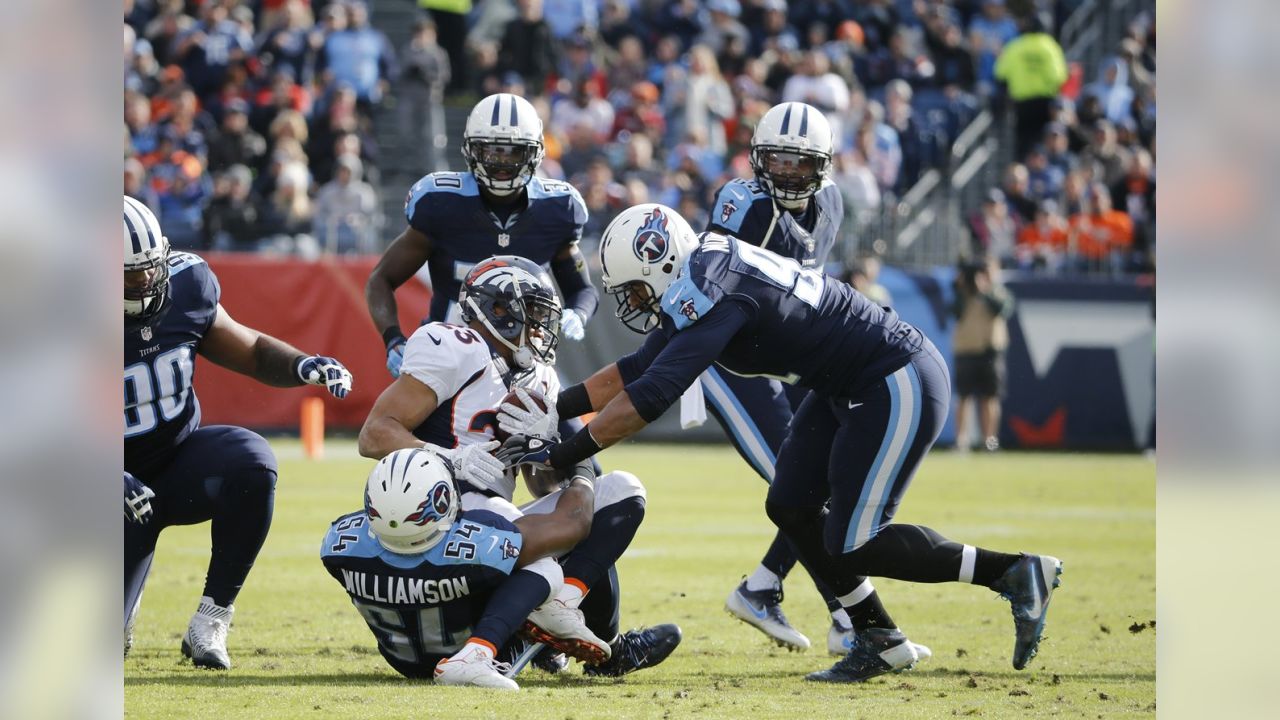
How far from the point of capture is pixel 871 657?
550 centimetres

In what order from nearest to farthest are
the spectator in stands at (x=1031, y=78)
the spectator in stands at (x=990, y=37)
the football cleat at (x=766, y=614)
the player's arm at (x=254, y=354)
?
the player's arm at (x=254, y=354)
the football cleat at (x=766, y=614)
the spectator in stands at (x=1031, y=78)
the spectator in stands at (x=990, y=37)

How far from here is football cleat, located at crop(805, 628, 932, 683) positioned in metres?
5.50

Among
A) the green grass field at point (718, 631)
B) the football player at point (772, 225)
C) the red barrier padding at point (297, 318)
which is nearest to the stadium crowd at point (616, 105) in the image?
the red barrier padding at point (297, 318)

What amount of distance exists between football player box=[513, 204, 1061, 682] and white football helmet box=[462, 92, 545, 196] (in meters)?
1.20

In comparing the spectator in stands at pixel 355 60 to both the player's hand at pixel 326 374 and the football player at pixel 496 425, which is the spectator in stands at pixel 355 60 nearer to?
the player's hand at pixel 326 374

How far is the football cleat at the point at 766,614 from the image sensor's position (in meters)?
6.30

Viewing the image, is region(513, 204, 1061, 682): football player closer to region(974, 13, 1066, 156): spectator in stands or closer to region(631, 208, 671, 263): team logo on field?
region(631, 208, 671, 263): team logo on field

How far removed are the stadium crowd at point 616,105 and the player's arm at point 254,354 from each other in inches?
364

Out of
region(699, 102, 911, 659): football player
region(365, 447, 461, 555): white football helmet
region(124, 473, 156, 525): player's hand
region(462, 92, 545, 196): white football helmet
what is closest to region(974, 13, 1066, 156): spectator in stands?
region(699, 102, 911, 659): football player

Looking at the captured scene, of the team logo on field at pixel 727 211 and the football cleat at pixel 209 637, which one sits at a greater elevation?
the team logo on field at pixel 727 211

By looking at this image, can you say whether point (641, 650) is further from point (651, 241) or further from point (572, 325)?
point (572, 325)
